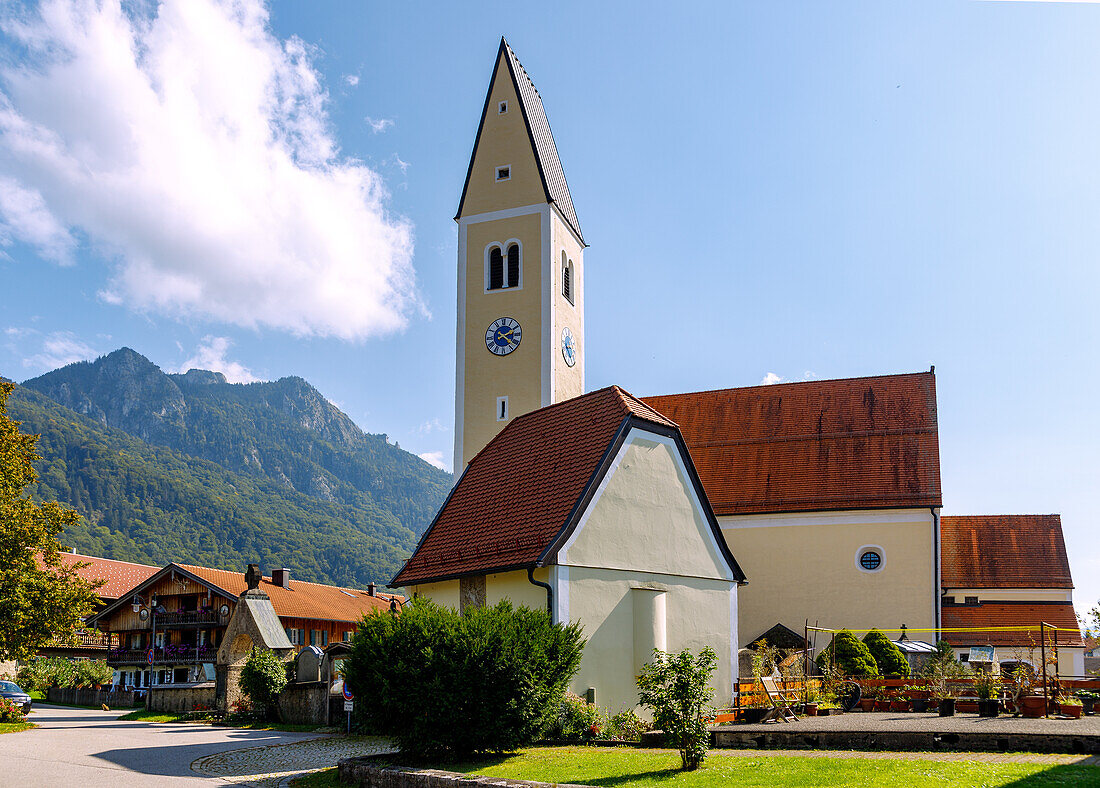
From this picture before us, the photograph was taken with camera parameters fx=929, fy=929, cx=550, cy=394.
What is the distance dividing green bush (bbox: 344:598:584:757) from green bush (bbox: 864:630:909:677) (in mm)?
14916

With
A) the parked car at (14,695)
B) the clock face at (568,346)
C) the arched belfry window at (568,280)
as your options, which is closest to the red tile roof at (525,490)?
the clock face at (568,346)

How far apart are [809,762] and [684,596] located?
313 inches

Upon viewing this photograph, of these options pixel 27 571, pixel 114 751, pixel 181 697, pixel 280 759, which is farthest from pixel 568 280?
pixel 114 751

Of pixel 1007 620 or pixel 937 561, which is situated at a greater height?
pixel 937 561

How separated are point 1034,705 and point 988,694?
4.39ft

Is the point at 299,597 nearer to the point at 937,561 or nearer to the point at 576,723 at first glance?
the point at 937,561

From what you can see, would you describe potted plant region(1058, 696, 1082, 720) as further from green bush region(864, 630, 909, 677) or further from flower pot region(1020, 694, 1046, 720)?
green bush region(864, 630, 909, 677)

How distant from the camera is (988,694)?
61.7 feet

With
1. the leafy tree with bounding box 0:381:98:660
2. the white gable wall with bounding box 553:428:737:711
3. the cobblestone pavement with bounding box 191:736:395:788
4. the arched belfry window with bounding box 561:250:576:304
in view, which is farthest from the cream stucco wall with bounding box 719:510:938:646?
the leafy tree with bounding box 0:381:98:660

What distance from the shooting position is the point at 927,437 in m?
32.2

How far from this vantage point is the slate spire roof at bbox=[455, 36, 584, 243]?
35.9 meters

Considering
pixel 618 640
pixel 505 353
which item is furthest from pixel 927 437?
pixel 618 640

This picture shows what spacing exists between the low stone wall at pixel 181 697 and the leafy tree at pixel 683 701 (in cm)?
2125

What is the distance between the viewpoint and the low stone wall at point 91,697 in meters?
40.2
